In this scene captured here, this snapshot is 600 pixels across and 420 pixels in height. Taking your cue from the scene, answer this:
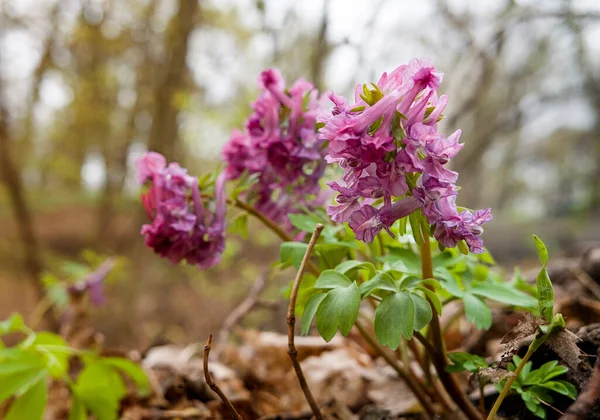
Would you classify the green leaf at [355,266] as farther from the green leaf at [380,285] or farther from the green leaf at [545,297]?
the green leaf at [545,297]

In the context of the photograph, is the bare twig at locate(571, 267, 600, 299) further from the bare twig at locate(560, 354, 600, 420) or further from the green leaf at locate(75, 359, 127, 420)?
the green leaf at locate(75, 359, 127, 420)

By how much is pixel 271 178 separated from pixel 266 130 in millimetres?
111

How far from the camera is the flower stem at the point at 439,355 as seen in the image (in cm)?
81

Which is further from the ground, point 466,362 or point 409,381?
point 466,362

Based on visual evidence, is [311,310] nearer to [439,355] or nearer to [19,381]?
[439,355]

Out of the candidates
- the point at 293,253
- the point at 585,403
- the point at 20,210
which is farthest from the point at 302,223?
the point at 20,210

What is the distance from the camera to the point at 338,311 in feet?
2.21

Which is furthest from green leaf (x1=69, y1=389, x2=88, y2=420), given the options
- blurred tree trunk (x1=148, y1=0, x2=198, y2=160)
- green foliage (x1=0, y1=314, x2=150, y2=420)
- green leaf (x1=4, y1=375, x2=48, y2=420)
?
blurred tree trunk (x1=148, y1=0, x2=198, y2=160)

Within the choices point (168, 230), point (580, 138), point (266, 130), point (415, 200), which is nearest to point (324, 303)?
point (415, 200)

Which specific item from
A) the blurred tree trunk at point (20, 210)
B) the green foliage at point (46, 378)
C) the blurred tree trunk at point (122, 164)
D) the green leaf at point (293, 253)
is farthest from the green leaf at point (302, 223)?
the blurred tree trunk at point (122, 164)

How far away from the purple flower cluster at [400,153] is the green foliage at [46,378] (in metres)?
0.88

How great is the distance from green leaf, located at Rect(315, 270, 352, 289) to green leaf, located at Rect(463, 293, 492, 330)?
232 mm

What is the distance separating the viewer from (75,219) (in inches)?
531

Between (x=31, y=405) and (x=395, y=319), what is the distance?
0.91 m
